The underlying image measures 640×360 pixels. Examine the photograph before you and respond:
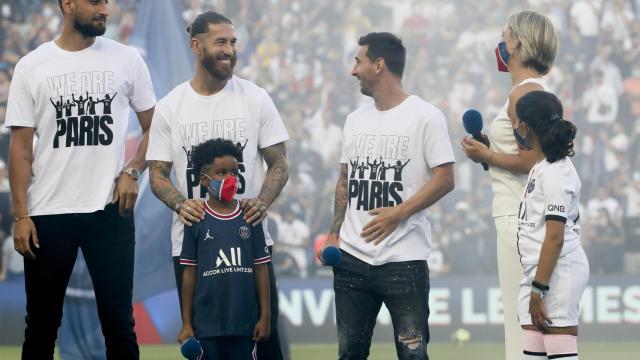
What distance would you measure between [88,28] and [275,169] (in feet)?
3.75

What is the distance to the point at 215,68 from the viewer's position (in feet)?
18.1

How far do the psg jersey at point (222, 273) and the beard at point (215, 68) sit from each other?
0.70 metres

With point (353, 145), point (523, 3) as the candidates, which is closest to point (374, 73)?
point (353, 145)

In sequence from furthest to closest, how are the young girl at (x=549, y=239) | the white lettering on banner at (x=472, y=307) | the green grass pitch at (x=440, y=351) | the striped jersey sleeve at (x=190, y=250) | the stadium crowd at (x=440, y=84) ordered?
the stadium crowd at (x=440, y=84) < the white lettering on banner at (x=472, y=307) < the green grass pitch at (x=440, y=351) < the striped jersey sleeve at (x=190, y=250) < the young girl at (x=549, y=239)

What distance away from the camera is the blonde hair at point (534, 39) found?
5.25 m

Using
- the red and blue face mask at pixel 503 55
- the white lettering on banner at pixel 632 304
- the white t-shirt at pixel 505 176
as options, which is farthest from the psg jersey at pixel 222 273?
the white lettering on banner at pixel 632 304

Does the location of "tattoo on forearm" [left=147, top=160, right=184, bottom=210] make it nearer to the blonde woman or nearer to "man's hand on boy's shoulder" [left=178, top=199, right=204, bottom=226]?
"man's hand on boy's shoulder" [left=178, top=199, right=204, bottom=226]

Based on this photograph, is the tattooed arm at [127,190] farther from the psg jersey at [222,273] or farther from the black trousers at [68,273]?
the psg jersey at [222,273]

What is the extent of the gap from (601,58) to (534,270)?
42.2 ft

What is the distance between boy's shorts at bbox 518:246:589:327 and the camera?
4832 millimetres

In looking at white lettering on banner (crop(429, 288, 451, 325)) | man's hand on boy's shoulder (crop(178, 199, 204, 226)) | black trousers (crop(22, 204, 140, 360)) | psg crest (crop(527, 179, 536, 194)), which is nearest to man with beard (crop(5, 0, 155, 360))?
black trousers (crop(22, 204, 140, 360))

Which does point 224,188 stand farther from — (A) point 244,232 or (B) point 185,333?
(B) point 185,333

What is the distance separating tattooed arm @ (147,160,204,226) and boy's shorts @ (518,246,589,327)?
1.52 metres

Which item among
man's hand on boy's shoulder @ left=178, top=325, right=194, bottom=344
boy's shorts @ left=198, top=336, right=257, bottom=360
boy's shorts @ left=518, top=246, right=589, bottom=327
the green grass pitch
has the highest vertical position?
boy's shorts @ left=518, top=246, right=589, bottom=327
